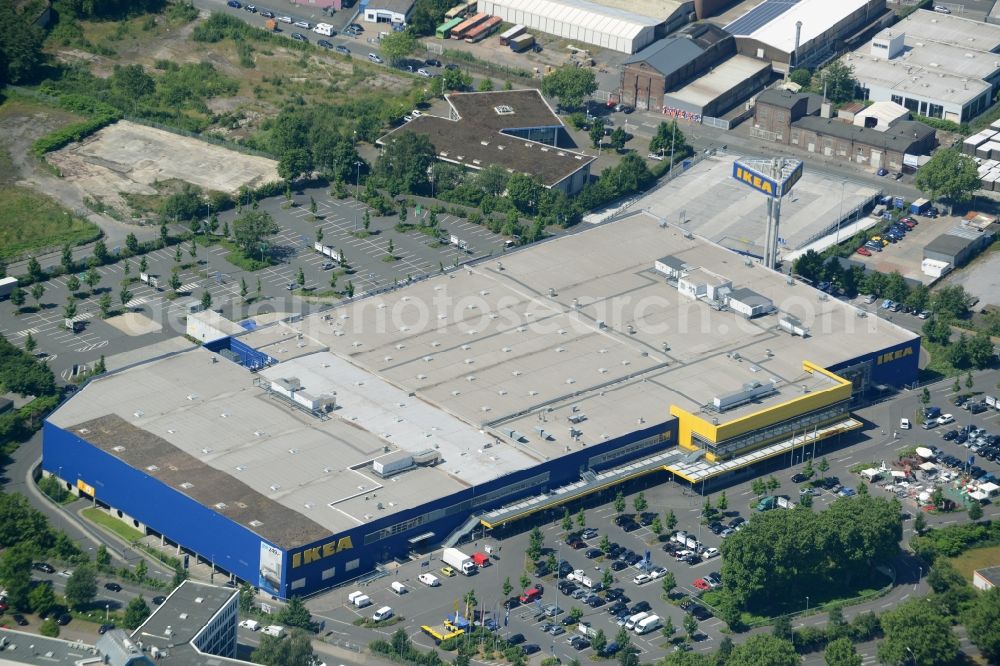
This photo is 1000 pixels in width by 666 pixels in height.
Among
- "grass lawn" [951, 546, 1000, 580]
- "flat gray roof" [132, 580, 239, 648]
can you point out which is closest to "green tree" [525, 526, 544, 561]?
"flat gray roof" [132, 580, 239, 648]

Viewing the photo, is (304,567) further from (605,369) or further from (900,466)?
(900,466)

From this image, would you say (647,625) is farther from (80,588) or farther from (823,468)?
(80,588)

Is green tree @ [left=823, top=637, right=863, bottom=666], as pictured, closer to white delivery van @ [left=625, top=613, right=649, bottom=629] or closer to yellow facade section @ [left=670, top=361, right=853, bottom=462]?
white delivery van @ [left=625, top=613, right=649, bottom=629]

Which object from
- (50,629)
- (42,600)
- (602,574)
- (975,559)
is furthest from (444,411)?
(975,559)

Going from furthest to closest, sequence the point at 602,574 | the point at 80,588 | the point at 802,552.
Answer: the point at 602,574
the point at 802,552
the point at 80,588

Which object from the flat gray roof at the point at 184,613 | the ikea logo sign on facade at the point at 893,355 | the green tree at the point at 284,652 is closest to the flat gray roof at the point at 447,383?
the ikea logo sign on facade at the point at 893,355

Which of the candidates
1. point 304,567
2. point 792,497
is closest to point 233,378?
point 304,567

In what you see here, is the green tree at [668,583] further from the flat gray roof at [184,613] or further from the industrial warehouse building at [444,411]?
the flat gray roof at [184,613]
